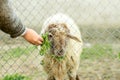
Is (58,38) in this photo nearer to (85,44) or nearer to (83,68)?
(83,68)

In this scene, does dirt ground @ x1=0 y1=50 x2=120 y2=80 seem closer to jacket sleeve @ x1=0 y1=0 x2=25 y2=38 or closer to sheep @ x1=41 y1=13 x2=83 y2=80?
sheep @ x1=41 y1=13 x2=83 y2=80

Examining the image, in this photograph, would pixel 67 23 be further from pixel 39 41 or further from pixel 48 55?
pixel 39 41

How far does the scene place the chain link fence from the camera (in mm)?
6971

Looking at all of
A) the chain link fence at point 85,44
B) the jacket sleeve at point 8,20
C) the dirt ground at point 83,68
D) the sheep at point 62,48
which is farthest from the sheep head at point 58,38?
the jacket sleeve at point 8,20

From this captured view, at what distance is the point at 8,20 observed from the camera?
2301mm

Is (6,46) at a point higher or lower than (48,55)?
lower

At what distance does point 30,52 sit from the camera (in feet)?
25.4

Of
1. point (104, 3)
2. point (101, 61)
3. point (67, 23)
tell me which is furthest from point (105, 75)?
point (104, 3)

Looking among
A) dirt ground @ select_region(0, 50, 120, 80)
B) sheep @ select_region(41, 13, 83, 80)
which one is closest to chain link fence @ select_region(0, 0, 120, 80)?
dirt ground @ select_region(0, 50, 120, 80)

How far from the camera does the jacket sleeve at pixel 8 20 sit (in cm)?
225

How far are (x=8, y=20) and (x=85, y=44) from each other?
6294 millimetres

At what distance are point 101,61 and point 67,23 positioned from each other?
6.19ft

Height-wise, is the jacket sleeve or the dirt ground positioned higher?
the jacket sleeve

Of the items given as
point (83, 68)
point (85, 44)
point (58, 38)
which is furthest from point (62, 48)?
point (85, 44)
